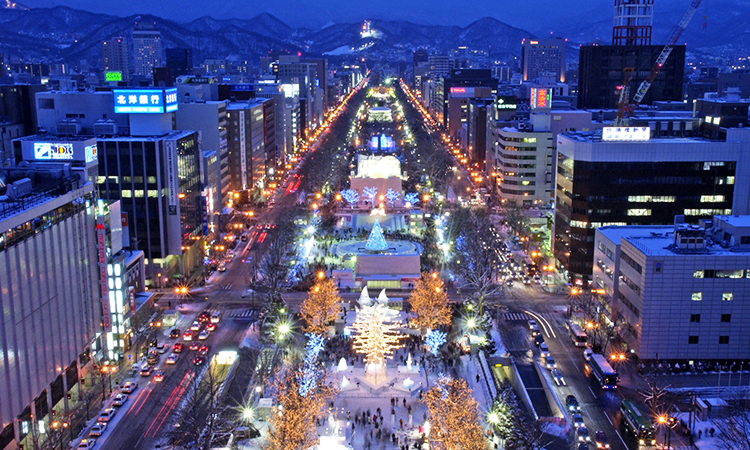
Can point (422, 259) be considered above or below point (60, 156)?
below

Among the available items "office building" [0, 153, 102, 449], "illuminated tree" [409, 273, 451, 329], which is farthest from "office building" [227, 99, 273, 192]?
"office building" [0, 153, 102, 449]

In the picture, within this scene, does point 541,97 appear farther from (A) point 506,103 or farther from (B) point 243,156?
(B) point 243,156

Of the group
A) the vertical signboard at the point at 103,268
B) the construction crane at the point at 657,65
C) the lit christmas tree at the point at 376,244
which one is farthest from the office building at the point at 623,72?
the vertical signboard at the point at 103,268

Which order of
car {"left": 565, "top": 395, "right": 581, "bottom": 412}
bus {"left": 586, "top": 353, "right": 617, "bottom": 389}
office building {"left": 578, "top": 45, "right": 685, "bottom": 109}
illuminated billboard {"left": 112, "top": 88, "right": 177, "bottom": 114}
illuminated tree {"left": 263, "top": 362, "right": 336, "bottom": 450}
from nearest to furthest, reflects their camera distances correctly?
illuminated tree {"left": 263, "top": 362, "right": 336, "bottom": 450} → car {"left": 565, "top": 395, "right": 581, "bottom": 412} → bus {"left": 586, "top": 353, "right": 617, "bottom": 389} → illuminated billboard {"left": 112, "top": 88, "right": 177, "bottom": 114} → office building {"left": 578, "top": 45, "right": 685, "bottom": 109}

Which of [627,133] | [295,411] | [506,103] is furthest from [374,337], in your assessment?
[506,103]

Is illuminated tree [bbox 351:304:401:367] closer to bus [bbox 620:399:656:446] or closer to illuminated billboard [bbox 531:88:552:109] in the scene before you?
bus [bbox 620:399:656:446]

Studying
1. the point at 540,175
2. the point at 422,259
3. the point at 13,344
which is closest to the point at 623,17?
the point at 540,175

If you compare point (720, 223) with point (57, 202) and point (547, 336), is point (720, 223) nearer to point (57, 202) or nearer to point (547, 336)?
point (547, 336)
